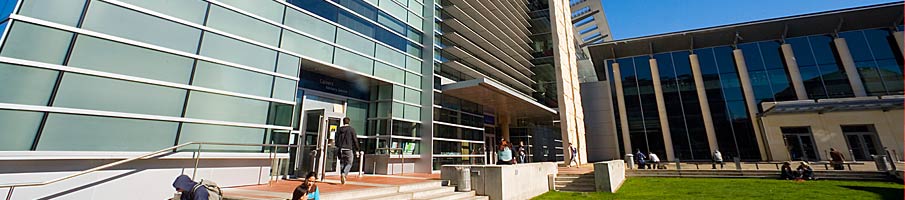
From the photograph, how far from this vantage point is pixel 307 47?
1012cm

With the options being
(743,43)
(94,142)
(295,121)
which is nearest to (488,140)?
(295,121)

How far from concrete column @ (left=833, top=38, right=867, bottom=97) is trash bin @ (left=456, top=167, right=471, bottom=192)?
Answer: 33.4 m

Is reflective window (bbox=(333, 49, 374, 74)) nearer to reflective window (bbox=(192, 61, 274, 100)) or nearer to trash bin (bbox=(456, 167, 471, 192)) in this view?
reflective window (bbox=(192, 61, 274, 100))

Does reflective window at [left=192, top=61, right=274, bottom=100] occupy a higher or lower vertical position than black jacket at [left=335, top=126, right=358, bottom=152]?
higher

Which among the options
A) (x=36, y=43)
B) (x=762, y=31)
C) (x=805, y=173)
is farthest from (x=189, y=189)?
(x=762, y=31)

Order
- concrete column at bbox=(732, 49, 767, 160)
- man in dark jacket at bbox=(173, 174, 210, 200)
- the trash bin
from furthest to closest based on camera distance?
concrete column at bbox=(732, 49, 767, 160) < the trash bin < man in dark jacket at bbox=(173, 174, 210, 200)

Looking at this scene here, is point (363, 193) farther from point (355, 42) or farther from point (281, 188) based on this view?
point (355, 42)

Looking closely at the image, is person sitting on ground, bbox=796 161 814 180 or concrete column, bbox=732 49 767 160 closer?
person sitting on ground, bbox=796 161 814 180

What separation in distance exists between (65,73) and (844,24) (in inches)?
1705

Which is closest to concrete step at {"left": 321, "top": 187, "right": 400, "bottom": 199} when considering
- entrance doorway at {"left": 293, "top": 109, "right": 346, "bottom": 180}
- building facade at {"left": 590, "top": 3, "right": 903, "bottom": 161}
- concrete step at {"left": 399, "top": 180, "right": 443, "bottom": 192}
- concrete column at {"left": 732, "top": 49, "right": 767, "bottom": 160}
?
concrete step at {"left": 399, "top": 180, "right": 443, "bottom": 192}

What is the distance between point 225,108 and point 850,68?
39479 millimetres

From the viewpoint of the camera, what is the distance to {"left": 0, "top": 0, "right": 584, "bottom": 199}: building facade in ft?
18.4

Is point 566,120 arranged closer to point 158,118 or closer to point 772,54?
point 158,118

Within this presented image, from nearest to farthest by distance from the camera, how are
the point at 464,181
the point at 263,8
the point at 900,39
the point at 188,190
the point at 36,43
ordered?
the point at 188,190 → the point at 36,43 → the point at 464,181 → the point at 263,8 → the point at 900,39
